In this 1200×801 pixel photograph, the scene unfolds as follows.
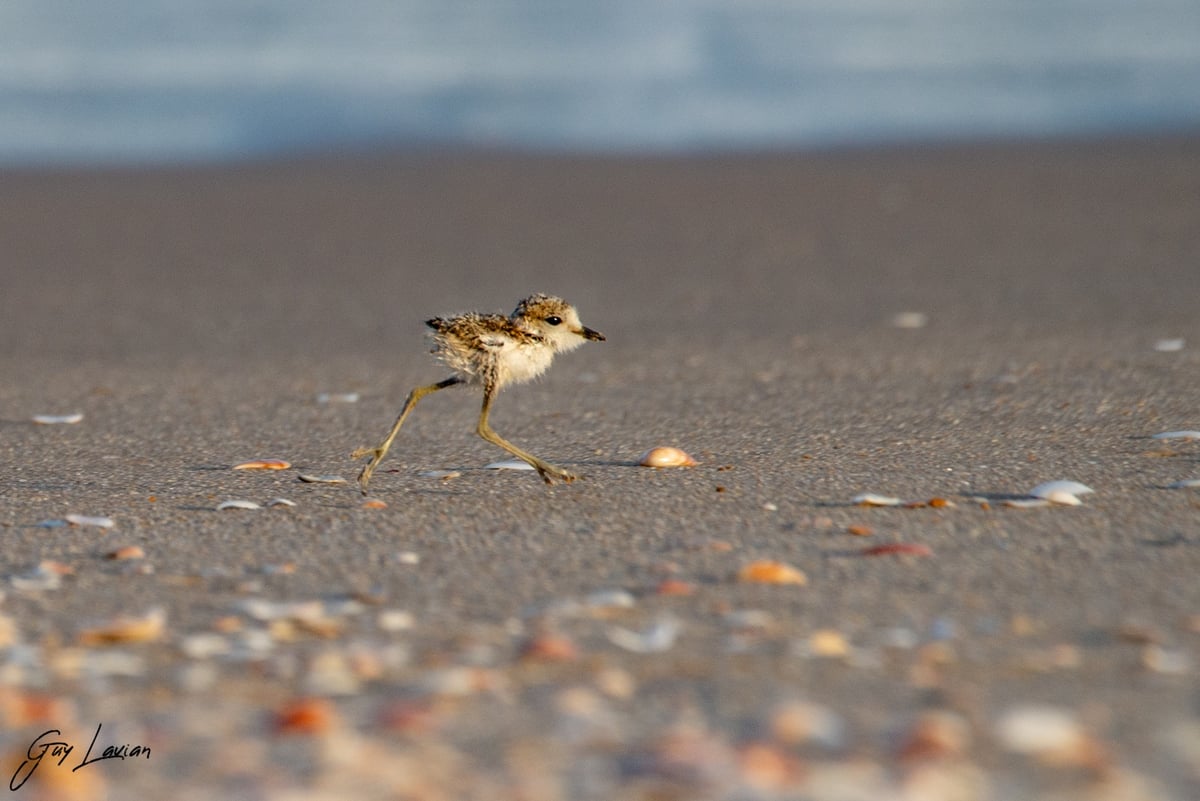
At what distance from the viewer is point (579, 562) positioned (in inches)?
127

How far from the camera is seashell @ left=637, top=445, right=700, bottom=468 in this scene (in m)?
4.13

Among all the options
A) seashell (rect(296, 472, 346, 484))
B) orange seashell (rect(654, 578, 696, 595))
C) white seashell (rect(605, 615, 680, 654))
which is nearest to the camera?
white seashell (rect(605, 615, 680, 654))

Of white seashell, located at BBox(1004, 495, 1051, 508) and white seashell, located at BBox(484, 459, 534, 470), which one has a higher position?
white seashell, located at BBox(1004, 495, 1051, 508)

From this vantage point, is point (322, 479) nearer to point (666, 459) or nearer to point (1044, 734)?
point (666, 459)

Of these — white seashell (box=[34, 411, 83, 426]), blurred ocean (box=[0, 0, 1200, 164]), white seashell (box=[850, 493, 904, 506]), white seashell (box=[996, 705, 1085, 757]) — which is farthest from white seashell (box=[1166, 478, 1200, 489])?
blurred ocean (box=[0, 0, 1200, 164])

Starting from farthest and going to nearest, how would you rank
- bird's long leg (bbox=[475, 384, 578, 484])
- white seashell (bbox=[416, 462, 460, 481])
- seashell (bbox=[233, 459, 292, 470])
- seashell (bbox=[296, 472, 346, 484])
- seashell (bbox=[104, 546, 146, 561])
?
1. seashell (bbox=[233, 459, 292, 470])
2. white seashell (bbox=[416, 462, 460, 481])
3. seashell (bbox=[296, 472, 346, 484])
4. bird's long leg (bbox=[475, 384, 578, 484])
5. seashell (bbox=[104, 546, 146, 561])

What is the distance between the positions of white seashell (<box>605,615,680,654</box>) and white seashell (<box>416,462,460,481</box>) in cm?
142

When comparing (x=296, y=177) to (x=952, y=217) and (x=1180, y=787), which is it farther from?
(x=1180, y=787)

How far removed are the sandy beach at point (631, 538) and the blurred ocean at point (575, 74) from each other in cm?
671

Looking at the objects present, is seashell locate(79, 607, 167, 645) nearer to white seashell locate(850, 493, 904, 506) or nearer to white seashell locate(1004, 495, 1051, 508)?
white seashell locate(850, 493, 904, 506)

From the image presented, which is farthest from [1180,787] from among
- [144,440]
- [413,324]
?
[413,324]

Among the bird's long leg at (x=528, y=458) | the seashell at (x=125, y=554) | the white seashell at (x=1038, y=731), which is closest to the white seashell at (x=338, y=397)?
the bird's long leg at (x=528, y=458)

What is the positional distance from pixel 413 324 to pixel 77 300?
1.91 metres

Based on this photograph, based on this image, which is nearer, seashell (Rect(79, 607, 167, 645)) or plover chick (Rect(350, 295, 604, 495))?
seashell (Rect(79, 607, 167, 645))
